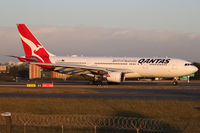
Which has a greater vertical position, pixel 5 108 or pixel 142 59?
pixel 142 59

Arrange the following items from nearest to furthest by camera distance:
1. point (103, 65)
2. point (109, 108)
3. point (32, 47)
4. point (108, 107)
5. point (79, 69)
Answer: point (109, 108), point (108, 107), point (79, 69), point (103, 65), point (32, 47)

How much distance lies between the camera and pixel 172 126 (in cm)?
1501

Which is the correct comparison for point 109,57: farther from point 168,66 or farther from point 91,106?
point 91,106

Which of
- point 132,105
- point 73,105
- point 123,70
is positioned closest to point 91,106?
point 73,105

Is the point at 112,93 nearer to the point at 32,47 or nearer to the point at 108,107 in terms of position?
the point at 108,107

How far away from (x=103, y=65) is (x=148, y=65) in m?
7.47

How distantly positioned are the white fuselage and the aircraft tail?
6.28m

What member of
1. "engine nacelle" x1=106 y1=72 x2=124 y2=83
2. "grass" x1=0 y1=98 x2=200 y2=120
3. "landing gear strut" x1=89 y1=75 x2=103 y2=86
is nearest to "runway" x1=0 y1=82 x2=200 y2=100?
"grass" x1=0 y1=98 x2=200 y2=120

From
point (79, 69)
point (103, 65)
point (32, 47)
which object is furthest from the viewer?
point (32, 47)

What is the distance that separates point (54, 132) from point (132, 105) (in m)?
10.6

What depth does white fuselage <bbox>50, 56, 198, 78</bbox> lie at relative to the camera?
1950 inches

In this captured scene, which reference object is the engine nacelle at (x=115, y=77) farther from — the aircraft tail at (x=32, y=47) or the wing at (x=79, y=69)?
the aircraft tail at (x=32, y=47)

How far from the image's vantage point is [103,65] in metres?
52.3

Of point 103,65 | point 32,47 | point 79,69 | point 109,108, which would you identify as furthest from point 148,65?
point 109,108
